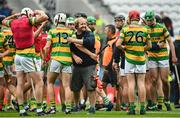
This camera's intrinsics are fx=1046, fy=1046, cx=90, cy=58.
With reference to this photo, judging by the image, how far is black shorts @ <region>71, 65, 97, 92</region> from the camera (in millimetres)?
23281

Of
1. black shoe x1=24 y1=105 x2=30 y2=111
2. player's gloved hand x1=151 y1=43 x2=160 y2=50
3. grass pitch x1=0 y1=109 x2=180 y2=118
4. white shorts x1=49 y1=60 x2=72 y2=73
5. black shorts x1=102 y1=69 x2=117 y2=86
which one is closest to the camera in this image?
grass pitch x1=0 y1=109 x2=180 y2=118

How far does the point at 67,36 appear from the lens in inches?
928

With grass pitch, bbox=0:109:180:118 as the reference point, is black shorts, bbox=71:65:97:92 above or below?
above

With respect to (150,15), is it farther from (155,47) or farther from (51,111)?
(51,111)

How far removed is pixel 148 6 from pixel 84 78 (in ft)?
57.3

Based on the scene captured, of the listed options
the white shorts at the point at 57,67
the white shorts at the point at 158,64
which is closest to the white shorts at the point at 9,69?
the white shorts at the point at 57,67

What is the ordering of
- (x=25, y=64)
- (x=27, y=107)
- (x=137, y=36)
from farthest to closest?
(x=27, y=107) < (x=137, y=36) < (x=25, y=64)

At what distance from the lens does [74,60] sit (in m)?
23.5

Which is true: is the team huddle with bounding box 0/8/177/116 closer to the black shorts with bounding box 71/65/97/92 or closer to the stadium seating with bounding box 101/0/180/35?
the black shorts with bounding box 71/65/97/92

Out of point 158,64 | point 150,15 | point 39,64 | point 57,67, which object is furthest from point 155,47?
point 39,64

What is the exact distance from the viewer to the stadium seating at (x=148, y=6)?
40000mm

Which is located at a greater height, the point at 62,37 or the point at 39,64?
the point at 62,37

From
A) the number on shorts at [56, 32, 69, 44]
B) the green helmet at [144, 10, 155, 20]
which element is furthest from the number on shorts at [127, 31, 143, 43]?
the green helmet at [144, 10, 155, 20]

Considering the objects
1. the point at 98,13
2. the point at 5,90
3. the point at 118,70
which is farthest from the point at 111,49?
the point at 98,13
